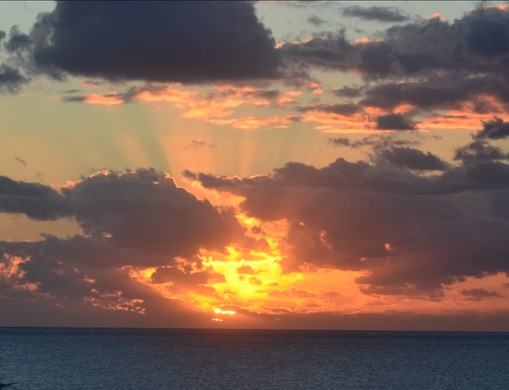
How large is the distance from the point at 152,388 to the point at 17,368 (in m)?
49.7

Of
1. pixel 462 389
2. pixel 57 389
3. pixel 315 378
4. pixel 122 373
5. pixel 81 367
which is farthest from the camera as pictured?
pixel 81 367

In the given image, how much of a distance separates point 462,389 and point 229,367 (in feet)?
178

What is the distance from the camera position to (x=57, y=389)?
143 m

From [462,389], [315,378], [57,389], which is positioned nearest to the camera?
[57,389]

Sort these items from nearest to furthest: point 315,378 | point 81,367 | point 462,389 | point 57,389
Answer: point 57,389 < point 462,389 < point 315,378 < point 81,367

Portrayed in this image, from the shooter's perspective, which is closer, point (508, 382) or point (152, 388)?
point (152, 388)

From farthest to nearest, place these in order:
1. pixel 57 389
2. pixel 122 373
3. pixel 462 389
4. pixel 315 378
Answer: pixel 122 373, pixel 315 378, pixel 462 389, pixel 57 389

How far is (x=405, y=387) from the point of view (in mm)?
156000

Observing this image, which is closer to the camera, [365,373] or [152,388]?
[152,388]

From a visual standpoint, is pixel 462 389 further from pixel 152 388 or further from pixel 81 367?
pixel 81 367

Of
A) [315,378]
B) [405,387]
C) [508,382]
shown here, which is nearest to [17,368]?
[315,378]

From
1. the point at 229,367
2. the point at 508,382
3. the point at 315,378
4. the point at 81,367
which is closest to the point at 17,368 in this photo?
the point at 81,367

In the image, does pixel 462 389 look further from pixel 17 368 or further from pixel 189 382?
pixel 17 368

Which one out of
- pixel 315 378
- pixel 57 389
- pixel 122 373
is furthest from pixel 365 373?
pixel 57 389
